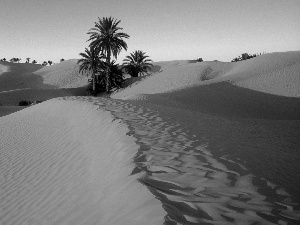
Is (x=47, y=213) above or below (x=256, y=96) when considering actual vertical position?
below

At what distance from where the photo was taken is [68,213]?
3.36m

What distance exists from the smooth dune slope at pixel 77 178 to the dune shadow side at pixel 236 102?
934 cm

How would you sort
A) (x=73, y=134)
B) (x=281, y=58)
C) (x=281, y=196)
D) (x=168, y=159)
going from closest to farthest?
(x=281, y=196), (x=168, y=159), (x=73, y=134), (x=281, y=58)

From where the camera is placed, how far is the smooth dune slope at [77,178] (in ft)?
9.56

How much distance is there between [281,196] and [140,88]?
2702 centimetres

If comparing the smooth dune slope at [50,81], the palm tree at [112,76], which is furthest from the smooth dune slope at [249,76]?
the smooth dune slope at [50,81]

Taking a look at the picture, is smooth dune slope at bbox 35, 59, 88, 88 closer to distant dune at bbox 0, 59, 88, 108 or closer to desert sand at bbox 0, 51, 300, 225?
distant dune at bbox 0, 59, 88, 108

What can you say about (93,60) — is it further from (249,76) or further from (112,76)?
(249,76)

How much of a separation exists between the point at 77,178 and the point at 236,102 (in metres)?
15.3

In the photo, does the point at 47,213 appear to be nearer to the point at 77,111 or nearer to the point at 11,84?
the point at 77,111

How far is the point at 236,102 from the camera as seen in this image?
17.5 metres

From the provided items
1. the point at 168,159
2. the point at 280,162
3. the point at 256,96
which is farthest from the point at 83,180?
the point at 256,96

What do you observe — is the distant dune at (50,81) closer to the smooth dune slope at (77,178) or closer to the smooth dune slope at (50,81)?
the smooth dune slope at (50,81)

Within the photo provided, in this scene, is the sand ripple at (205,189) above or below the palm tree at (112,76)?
below
